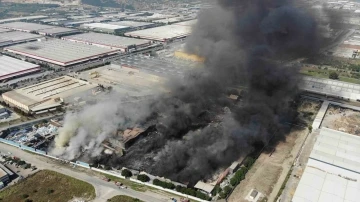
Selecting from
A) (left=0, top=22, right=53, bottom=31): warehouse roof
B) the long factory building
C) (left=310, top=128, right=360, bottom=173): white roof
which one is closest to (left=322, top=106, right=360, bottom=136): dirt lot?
(left=310, top=128, right=360, bottom=173): white roof

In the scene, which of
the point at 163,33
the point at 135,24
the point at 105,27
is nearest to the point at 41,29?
the point at 105,27

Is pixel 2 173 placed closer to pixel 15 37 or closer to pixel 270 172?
pixel 270 172

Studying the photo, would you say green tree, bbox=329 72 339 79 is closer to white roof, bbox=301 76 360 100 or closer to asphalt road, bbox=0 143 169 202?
white roof, bbox=301 76 360 100

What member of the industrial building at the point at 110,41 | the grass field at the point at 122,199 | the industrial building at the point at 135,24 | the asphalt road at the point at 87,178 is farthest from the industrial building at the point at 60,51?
the grass field at the point at 122,199

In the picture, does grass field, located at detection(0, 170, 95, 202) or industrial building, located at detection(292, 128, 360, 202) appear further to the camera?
grass field, located at detection(0, 170, 95, 202)

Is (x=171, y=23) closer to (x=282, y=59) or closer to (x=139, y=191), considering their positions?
(x=282, y=59)
